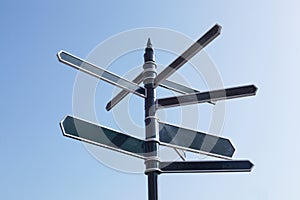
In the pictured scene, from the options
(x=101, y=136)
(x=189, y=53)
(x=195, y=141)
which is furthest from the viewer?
(x=195, y=141)

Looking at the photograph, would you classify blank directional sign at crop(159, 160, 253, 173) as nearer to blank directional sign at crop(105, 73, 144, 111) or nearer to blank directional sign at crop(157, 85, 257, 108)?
blank directional sign at crop(157, 85, 257, 108)

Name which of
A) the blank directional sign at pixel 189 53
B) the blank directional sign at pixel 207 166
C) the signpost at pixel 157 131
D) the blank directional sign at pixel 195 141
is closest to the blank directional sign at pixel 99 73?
the signpost at pixel 157 131

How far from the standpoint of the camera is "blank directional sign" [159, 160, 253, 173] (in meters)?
2.96

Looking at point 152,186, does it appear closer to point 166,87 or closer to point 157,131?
point 157,131

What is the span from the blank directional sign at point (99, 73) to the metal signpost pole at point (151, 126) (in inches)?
2.4

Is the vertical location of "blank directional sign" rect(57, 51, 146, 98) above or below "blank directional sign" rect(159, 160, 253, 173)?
above

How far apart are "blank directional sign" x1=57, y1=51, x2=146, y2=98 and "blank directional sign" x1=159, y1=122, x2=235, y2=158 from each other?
268 millimetres

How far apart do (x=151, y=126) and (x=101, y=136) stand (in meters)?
0.33

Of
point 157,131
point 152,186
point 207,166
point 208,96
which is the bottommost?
point 152,186

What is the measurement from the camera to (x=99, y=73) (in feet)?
9.68

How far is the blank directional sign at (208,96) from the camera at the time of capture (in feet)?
Answer: 9.45

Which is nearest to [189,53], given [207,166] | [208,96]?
[208,96]

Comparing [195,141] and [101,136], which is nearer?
[101,136]

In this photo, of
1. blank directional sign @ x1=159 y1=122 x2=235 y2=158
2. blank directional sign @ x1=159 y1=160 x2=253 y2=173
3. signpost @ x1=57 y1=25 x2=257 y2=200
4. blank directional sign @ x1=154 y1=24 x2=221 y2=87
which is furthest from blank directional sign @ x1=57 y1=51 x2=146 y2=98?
blank directional sign @ x1=159 y1=160 x2=253 y2=173
